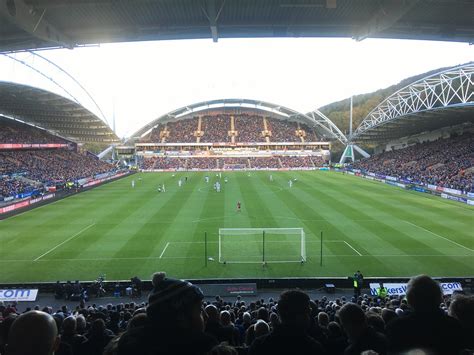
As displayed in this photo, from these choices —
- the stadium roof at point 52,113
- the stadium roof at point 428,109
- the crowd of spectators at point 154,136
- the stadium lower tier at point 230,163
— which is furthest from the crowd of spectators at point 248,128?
the stadium roof at point 52,113

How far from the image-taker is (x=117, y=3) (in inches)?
250

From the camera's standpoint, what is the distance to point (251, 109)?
114062 mm

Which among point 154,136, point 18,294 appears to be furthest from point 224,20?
point 154,136

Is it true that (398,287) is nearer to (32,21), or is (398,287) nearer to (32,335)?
(32,21)

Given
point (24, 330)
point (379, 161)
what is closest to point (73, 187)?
point (24, 330)

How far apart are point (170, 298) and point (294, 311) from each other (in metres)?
1.07

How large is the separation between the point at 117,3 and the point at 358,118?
132 metres

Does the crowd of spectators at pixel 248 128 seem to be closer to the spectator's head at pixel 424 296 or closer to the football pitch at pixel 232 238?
the football pitch at pixel 232 238

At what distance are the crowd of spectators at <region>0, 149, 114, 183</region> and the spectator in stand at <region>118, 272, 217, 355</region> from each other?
183ft

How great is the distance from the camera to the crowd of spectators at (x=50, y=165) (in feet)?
176

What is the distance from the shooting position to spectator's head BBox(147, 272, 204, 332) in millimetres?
2275

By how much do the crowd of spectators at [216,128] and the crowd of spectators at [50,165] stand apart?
3667 centimetres

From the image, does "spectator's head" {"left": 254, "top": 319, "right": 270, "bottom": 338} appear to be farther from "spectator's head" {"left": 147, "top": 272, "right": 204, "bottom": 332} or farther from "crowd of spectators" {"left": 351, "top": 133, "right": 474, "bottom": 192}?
"crowd of spectators" {"left": 351, "top": 133, "right": 474, "bottom": 192}

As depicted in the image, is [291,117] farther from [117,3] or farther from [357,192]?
[117,3]
